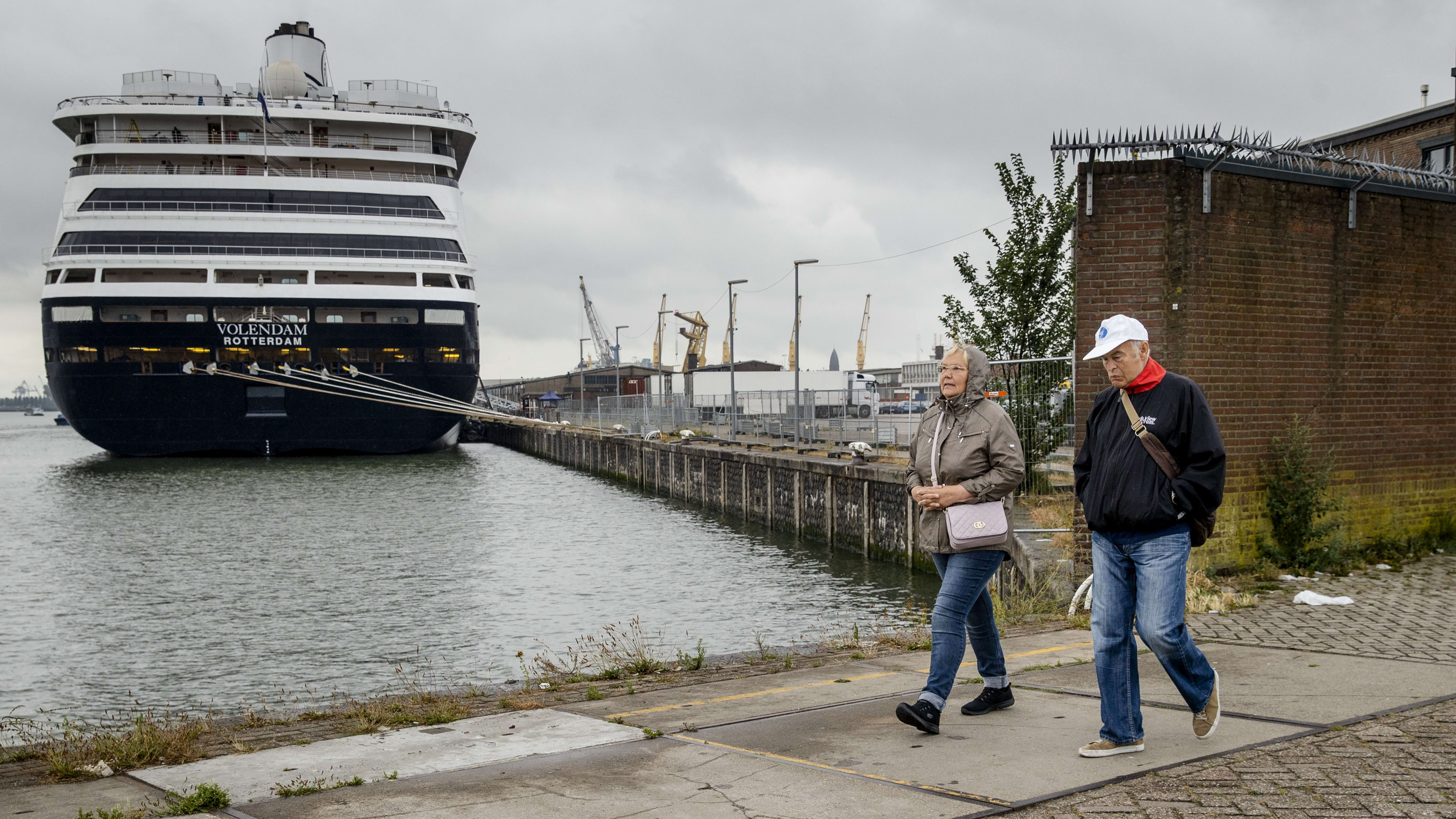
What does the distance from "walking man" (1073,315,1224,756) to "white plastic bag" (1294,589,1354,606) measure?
450cm

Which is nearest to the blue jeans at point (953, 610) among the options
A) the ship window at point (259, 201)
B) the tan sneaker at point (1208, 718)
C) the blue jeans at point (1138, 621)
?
the blue jeans at point (1138, 621)

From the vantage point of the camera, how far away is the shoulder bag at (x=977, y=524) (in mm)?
5266

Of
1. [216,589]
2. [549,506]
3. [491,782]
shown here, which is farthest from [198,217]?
[491,782]

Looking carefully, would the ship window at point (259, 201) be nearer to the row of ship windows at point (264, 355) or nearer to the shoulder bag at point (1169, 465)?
the row of ship windows at point (264, 355)

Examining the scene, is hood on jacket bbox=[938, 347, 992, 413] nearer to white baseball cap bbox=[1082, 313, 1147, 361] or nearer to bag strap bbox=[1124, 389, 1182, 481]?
white baseball cap bbox=[1082, 313, 1147, 361]

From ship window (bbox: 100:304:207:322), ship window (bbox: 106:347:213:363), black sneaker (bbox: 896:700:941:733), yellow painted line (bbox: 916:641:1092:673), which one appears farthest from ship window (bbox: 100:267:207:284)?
black sneaker (bbox: 896:700:941:733)

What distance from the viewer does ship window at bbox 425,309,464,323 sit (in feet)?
147

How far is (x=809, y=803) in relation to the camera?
13.6 ft

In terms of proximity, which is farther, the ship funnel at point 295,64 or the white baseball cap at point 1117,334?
the ship funnel at point 295,64

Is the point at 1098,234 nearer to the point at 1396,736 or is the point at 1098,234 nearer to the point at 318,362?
the point at 1396,736

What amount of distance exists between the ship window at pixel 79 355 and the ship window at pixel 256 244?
3677mm

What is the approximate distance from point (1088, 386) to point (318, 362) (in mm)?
38996

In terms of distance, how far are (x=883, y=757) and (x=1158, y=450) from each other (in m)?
1.65

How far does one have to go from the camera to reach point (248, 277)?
4456 centimetres
